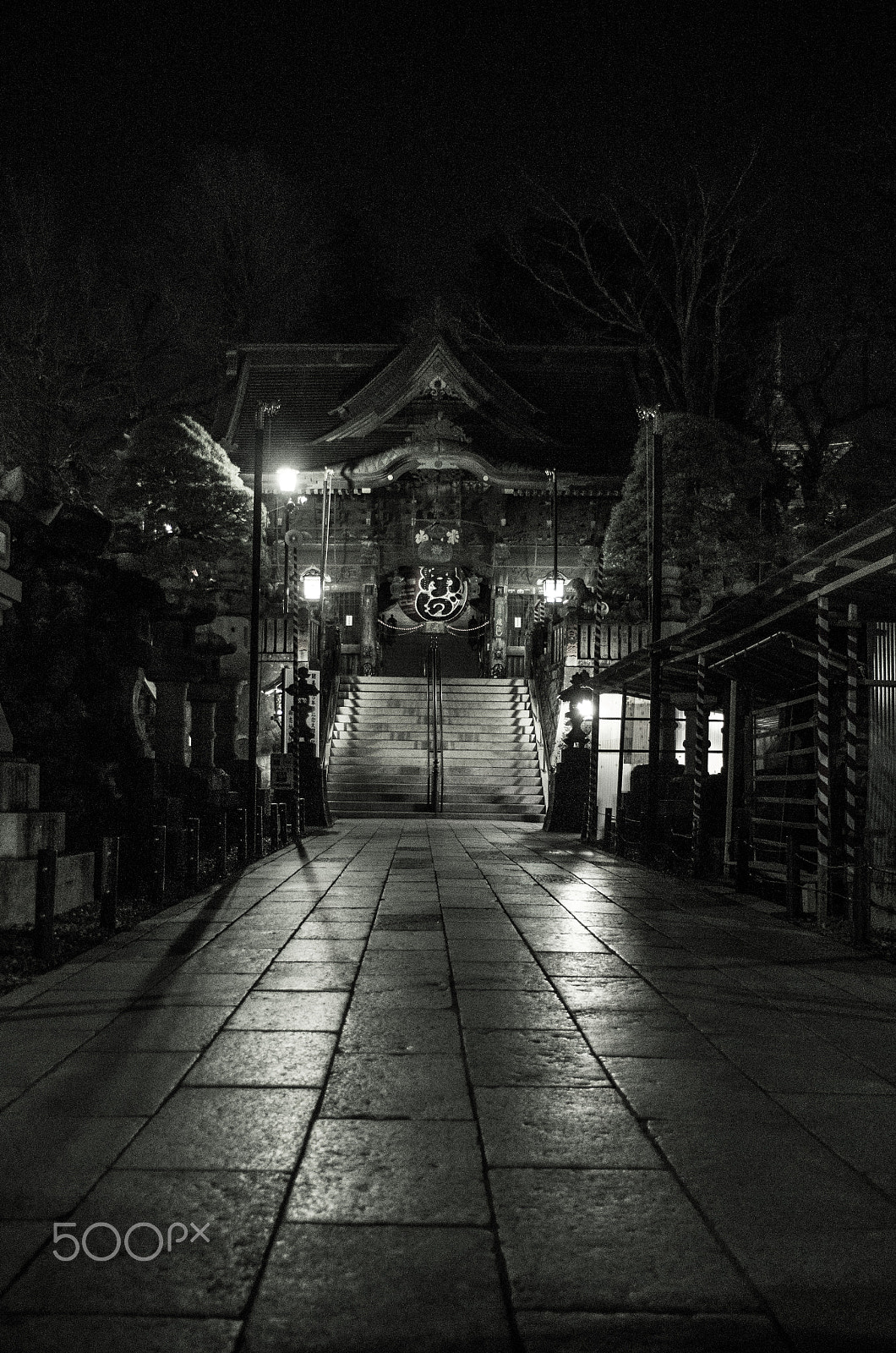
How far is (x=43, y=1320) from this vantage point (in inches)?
100

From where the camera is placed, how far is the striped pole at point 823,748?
384 inches

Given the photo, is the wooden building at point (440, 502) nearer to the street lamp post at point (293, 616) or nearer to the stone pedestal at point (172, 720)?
the street lamp post at point (293, 616)

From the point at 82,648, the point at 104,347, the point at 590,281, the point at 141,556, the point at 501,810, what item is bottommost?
the point at 501,810

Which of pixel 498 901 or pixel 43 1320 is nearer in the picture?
pixel 43 1320

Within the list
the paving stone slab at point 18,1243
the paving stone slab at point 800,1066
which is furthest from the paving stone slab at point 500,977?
the paving stone slab at point 18,1243

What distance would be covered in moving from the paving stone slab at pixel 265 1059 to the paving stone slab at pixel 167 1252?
105 cm

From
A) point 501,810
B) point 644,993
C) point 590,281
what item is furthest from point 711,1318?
point 590,281

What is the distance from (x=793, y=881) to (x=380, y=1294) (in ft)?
25.5

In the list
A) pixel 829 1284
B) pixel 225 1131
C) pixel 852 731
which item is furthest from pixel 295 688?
pixel 829 1284

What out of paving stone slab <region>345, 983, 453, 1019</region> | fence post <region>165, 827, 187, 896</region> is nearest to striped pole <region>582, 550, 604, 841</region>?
fence post <region>165, 827, 187, 896</region>

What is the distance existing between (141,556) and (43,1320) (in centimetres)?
2499

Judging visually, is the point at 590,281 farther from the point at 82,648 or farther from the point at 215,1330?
the point at 215,1330

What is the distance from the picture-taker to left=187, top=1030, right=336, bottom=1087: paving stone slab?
451cm

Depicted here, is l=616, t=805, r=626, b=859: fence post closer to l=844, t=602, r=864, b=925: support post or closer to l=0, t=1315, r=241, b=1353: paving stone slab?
l=844, t=602, r=864, b=925: support post
